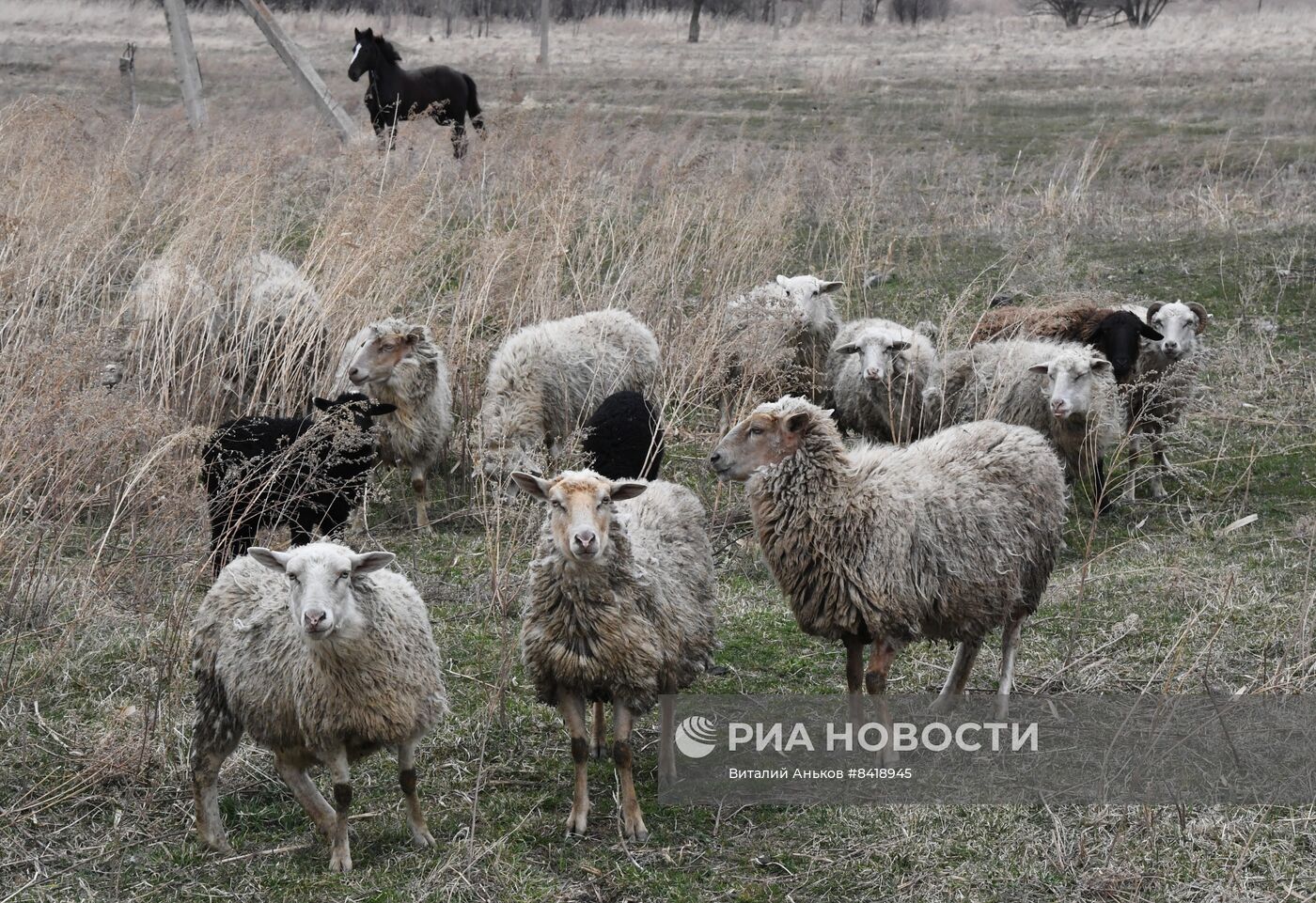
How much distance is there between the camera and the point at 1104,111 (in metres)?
21.8

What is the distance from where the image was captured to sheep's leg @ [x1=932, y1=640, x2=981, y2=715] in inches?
220

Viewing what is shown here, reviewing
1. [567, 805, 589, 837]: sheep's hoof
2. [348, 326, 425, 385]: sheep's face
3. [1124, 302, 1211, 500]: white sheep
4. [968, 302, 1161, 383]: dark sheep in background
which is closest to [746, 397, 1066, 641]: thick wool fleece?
[567, 805, 589, 837]: sheep's hoof

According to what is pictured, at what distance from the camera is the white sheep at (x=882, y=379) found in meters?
8.17

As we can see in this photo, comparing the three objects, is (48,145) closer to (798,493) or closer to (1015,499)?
(798,493)

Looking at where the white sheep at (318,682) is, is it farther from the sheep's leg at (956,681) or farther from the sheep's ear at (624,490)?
the sheep's leg at (956,681)

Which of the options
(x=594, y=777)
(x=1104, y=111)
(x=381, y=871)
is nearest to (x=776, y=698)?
(x=594, y=777)

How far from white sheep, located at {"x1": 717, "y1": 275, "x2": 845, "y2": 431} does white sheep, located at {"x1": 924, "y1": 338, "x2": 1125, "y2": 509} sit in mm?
962

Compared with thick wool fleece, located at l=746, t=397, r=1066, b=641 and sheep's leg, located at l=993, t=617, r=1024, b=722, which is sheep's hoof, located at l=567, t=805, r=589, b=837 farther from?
sheep's leg, located at l=993, t=617, r=1024, b=722

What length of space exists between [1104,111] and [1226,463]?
14702mm

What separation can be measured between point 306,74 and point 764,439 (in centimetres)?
1108

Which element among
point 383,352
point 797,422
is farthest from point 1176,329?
point 383,352

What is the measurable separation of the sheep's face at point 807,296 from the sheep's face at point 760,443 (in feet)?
11.6

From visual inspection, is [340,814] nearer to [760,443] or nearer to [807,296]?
[760,443]

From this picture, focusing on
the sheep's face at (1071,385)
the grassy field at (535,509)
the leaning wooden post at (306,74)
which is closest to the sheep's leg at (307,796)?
the grassy field at (535,509)
